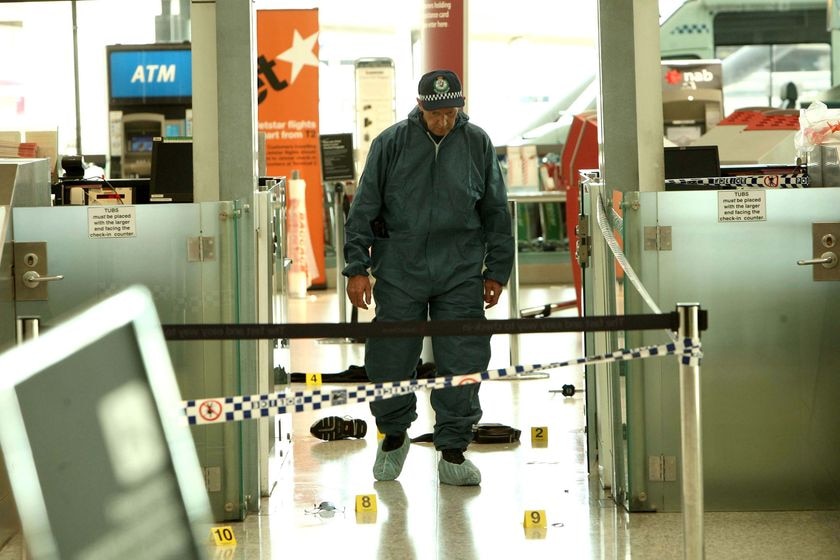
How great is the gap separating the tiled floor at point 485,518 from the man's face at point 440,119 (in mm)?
1394

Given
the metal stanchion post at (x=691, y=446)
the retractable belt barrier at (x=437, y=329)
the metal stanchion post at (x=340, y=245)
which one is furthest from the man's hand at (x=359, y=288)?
the metal stanchion post at (x=340, y=245)

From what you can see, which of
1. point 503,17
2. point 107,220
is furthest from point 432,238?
point 503,17

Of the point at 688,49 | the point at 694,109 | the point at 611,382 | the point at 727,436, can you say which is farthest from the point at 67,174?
the point at 688,49

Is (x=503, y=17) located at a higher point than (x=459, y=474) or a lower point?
higher

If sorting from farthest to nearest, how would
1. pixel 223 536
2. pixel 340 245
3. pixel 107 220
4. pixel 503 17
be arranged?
1. pixel 503 17
2. pixel 340 245
3. pixel 107 220
4. pixel 223 536

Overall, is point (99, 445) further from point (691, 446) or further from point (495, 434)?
point (495, 434)

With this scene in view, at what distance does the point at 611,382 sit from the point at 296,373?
3153 mm

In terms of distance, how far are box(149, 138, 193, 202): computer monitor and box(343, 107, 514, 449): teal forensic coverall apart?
735 millimetres

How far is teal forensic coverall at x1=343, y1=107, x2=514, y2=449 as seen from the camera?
522cm

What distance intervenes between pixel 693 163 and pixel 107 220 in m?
2.35

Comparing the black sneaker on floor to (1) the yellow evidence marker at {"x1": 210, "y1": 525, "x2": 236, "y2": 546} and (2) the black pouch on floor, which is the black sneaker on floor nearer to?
(2) the black pouch on floor

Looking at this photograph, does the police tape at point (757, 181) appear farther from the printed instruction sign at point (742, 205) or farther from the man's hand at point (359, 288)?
the man's hand at point (359, 288)

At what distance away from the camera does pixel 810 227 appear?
16.0 feet

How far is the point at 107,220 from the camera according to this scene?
4.75m
